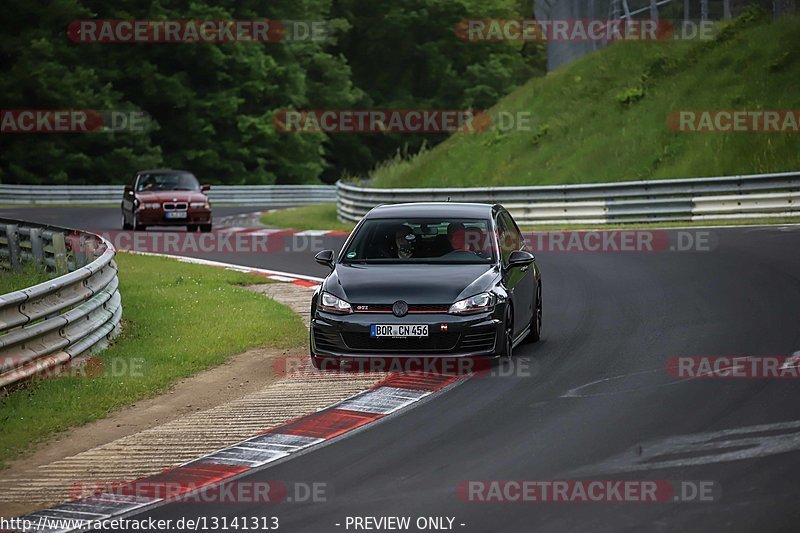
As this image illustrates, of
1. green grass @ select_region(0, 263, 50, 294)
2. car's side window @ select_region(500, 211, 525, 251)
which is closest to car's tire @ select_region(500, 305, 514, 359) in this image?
car's side window @ select_region(500, 211, 525, 251)

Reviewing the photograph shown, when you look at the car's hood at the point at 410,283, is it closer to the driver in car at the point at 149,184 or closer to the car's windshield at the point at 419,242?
the car's windshield at the point at 419,242

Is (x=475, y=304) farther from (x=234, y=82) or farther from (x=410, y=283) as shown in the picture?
(x=234, y=82)

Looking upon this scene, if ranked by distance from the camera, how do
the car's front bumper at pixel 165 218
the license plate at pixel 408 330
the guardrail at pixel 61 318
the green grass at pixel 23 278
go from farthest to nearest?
1. the car's front bumper at pixel 165 218
2. the green grass at pixel 23 278
3. the license plate at pixel 408 330
4. the guardrail at pixel 61 318

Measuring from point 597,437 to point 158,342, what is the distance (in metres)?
6.58

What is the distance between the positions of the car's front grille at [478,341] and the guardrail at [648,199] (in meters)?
17.6

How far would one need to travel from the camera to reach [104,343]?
1418 cm

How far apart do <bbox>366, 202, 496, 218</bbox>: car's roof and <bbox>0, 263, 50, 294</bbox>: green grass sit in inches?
249

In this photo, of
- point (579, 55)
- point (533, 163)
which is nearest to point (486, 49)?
point (579, 55)

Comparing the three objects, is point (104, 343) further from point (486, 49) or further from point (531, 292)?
point (486, 49)

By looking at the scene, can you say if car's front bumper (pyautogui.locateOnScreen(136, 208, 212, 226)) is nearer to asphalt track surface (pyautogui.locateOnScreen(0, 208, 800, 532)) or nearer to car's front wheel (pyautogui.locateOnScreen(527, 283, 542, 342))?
asphalt track surface (pyautogui.locateOnScreen(0, 208, 800, 532))

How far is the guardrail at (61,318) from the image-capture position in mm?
11539

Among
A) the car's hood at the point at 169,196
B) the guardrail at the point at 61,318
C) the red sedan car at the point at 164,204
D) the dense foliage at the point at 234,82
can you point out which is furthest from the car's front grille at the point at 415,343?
the dense foliage at the point at 234,82

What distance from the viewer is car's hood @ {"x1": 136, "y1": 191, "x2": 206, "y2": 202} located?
1305 inches

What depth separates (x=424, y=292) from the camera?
39.9ft
